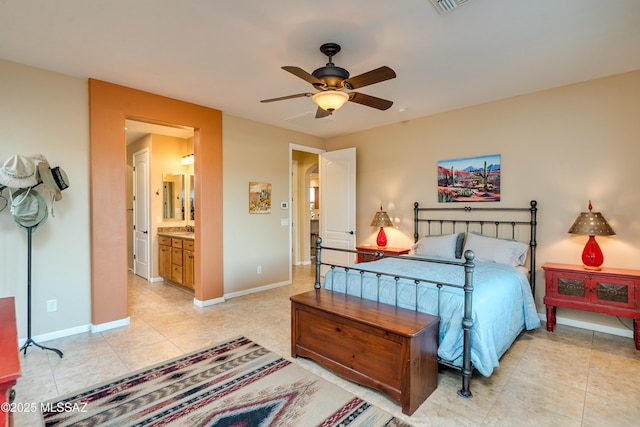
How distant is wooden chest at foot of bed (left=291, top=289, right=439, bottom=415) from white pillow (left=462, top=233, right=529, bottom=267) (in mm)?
1765

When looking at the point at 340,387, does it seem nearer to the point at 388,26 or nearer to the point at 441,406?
the point at 441,406

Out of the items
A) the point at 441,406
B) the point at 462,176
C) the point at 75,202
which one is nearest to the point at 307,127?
the point at 462,176

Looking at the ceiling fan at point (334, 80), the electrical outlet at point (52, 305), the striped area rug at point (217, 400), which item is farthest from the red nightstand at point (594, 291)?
the electrical outlet at point (52, 305)

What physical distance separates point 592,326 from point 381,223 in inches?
108

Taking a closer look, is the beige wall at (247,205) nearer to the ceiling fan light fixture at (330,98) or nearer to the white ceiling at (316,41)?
the white ceiling at (316,41)

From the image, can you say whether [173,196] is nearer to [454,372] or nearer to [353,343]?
[353,343]

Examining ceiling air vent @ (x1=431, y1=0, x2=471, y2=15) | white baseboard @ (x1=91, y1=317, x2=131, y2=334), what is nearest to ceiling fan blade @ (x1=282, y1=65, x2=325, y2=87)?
ceiling air vent @ (x1=431, y1=0, x2=471, y2=15)

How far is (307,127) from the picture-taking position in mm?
5445

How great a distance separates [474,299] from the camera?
7.85 feet

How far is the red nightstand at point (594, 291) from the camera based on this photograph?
302cm

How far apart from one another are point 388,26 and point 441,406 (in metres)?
2.79

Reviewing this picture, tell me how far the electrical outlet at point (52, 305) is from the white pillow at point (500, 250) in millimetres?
4660

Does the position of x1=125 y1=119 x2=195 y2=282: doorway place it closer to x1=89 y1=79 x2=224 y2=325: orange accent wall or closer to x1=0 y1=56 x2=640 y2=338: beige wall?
x1=89 y1=79 x2=224 y2=325: orange accent wall

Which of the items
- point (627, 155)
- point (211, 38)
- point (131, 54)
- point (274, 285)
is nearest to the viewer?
point (211, 38)
